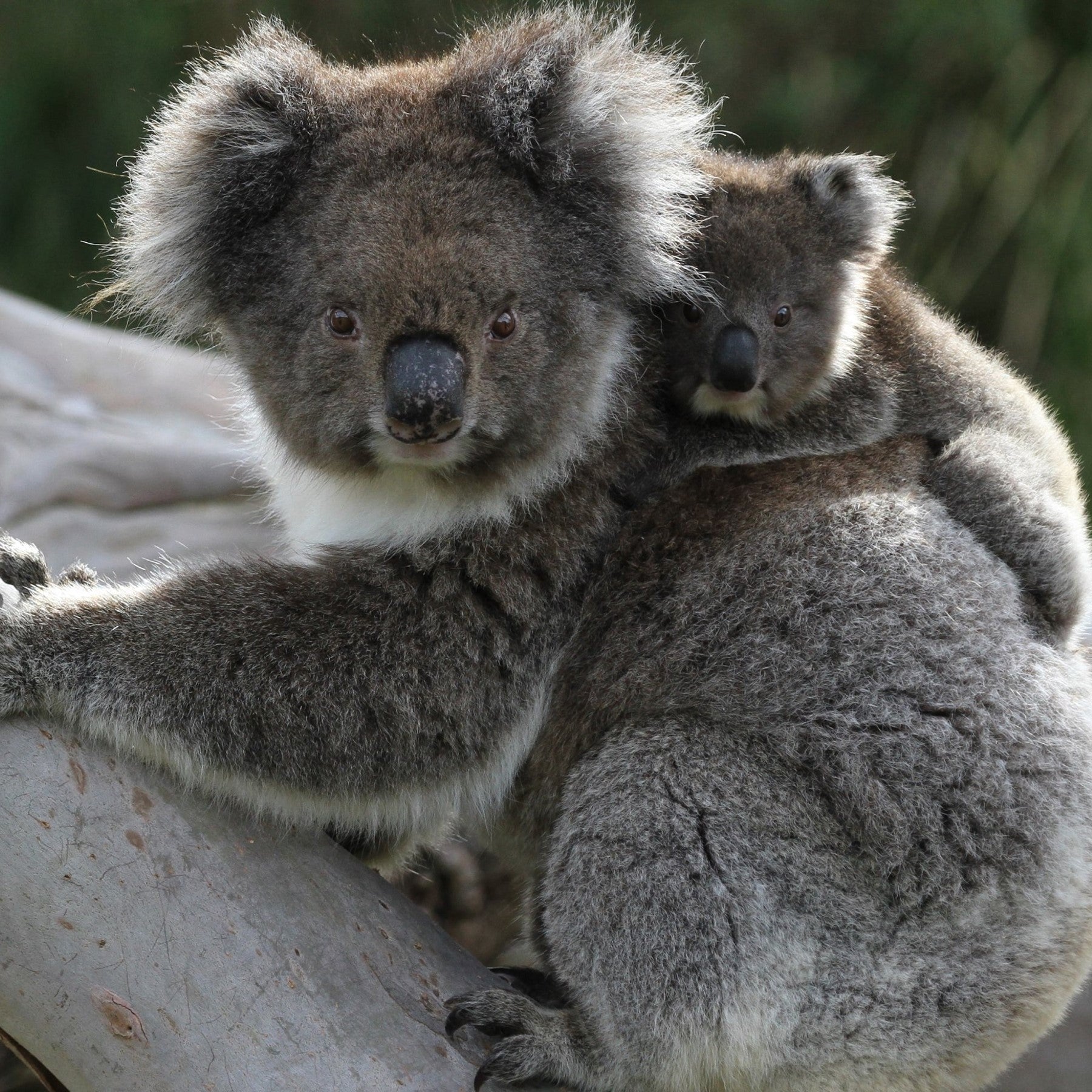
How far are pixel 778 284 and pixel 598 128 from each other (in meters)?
0.55

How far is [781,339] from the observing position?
2797mm

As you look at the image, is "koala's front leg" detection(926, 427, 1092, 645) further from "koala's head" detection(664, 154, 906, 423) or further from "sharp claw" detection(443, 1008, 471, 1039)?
"sharp claw" detection(443, 1008, 471, 1039)

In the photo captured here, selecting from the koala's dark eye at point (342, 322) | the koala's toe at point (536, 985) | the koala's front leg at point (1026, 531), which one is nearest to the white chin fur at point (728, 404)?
the koala's front leg at point (1026, 531)

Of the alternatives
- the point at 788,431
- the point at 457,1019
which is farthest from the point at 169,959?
the point at 788,431

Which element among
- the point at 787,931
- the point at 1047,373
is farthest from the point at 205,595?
the point at 1047,373

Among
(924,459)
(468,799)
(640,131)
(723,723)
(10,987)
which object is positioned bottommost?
(10,987)

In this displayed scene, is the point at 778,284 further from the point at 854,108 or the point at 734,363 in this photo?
the point at 854,108

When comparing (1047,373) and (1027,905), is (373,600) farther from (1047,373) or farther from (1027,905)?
(1047,373)

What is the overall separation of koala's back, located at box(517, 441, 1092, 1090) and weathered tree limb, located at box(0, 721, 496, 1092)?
1.20ft

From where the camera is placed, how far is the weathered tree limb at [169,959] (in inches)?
86.7

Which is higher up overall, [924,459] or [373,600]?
[924,459]

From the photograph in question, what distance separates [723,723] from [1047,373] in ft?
14.5

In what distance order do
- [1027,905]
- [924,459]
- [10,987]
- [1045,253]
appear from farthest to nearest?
[1045,253] < [924,459] < [1027,905] < [10,987]

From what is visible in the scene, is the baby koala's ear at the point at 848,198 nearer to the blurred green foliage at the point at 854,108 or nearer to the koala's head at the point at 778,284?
the koala's head at the point at 778,284
